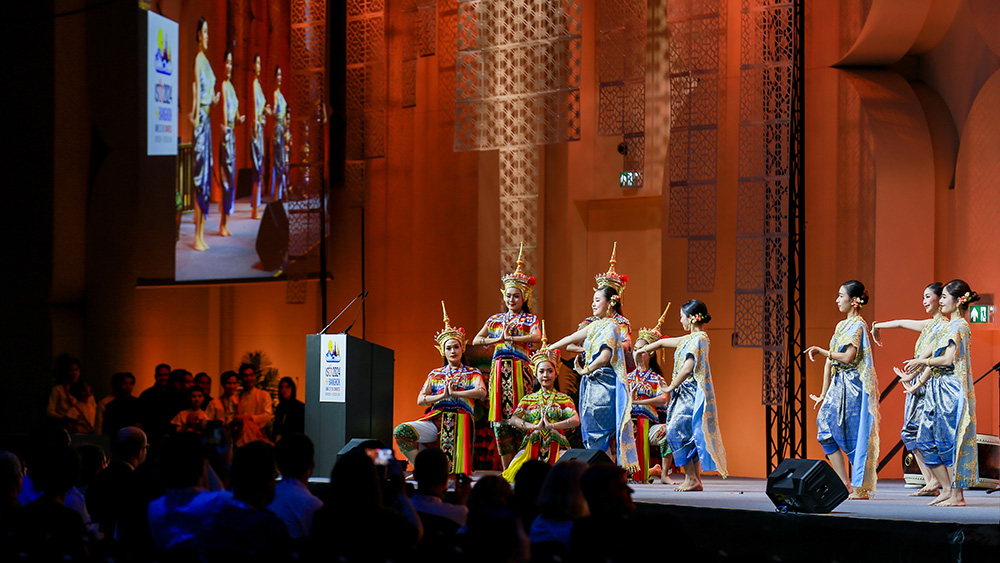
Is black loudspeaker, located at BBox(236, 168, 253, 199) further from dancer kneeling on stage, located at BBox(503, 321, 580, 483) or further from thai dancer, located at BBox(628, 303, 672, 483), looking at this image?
dancer kneeling on stage, located at BBox(503, 321, 580, 483)

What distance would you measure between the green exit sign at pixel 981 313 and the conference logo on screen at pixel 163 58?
9.14m

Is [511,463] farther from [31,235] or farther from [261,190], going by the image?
[31,235]

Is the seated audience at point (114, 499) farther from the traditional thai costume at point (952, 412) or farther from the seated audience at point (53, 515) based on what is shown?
the traditional thai costume at point (952, 412)

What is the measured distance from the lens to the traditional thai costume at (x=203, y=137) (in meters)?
13.0

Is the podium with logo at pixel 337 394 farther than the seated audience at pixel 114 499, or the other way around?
the podium with logo at pixel 337 394

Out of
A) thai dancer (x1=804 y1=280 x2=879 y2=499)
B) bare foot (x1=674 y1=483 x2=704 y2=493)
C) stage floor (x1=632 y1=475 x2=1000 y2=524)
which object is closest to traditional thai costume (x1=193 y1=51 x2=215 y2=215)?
stage floor (x1=632 y1=475 x2=1000 y2=524)

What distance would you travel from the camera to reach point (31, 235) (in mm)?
12969

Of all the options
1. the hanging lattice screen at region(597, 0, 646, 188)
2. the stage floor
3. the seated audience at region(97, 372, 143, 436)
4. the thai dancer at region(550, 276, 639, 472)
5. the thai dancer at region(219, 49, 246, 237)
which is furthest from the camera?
the thai dancer at region(219, 49, 246, 237)

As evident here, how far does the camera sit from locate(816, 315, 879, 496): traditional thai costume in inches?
275

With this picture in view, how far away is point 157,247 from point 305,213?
2412mm

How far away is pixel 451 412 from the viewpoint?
8672 millimetres

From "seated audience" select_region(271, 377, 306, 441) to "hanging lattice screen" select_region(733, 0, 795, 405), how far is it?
13.1ft

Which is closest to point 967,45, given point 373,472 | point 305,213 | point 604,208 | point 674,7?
point 674,7

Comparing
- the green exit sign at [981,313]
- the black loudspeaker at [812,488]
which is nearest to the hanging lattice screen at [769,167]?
the green exit sign at [981,313]
